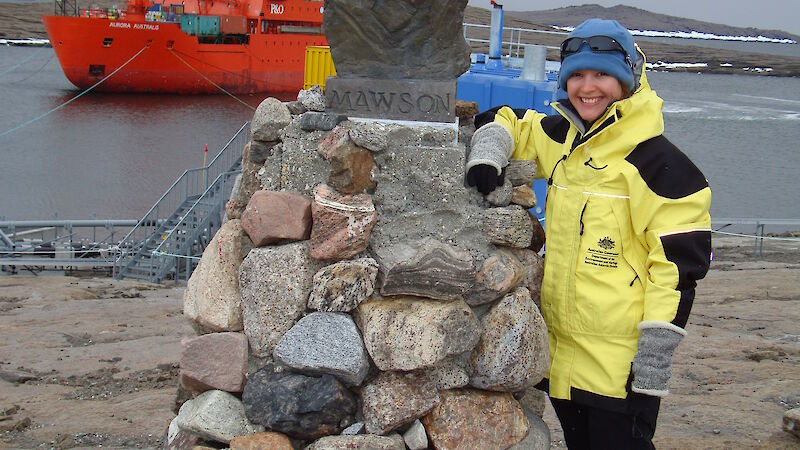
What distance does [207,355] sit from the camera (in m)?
3.13

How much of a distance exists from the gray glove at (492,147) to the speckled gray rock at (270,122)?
0.71 meters

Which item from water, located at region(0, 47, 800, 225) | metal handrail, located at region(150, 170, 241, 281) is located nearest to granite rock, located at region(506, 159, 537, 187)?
metal handrail, located at region(150, 170, 241, 281)

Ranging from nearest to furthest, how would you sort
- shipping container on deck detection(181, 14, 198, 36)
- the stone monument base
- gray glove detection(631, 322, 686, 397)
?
gray glove detection(631, 322, 686, 397) → the stone monument base → shipping container on deck detection(181, 14, 198, 36)

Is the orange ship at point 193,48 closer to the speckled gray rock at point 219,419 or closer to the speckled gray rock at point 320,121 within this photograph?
the speckled gray rock at point 320,121

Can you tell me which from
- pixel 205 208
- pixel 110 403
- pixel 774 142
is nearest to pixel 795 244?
pixel 205 208

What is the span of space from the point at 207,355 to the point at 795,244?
13.7m

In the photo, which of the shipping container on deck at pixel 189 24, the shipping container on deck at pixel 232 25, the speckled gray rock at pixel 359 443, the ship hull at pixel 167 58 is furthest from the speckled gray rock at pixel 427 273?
the shipping container on deck at pixel 232 25

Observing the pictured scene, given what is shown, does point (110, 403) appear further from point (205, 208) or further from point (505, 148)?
point (205, 208)

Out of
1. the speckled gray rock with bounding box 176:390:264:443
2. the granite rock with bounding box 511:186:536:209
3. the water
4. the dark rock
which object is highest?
the granite rock with bounding box 511:186:536:209

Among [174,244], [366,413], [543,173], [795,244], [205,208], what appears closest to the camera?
[366,413]

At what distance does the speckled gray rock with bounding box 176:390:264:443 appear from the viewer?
3.01 m

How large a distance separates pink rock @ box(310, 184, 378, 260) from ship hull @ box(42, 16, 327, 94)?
116 feet

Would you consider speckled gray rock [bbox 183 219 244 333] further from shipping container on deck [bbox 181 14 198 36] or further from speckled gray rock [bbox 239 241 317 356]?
shipping container on deck [bbox 181 14 198 36]

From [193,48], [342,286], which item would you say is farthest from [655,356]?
[193,48]
